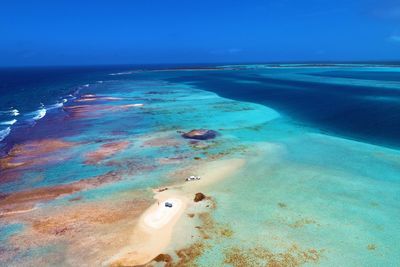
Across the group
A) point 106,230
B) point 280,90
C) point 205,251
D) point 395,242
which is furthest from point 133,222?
point 280,90

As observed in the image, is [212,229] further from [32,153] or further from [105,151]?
[32,153]

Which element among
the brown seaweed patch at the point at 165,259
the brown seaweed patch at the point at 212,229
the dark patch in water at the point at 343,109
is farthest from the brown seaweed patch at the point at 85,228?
the dark patch in water at the point at 343,109

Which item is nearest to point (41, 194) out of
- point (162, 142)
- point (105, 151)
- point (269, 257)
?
point (105, 151)

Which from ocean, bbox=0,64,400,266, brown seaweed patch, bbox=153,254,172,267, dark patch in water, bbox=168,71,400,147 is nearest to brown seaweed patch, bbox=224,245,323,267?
ocean, bbox=0,64,400,266

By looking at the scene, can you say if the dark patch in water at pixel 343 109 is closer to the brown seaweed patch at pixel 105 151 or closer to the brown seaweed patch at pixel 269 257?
the brown seaweed patch at pixel 269 257

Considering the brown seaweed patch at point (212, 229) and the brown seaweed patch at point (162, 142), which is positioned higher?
the brown seaweed patch at point (212, 229)

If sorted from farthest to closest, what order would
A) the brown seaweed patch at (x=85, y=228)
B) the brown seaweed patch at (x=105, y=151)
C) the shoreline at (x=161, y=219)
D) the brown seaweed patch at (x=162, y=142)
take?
the brown seaweed patch at (x=162, y=142) < the brown seaweed patch at (x=105, y=151) < the brown seaweed patch at (x=85, y=228) < the shoreline at (x=161, y=219)
